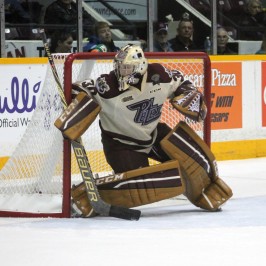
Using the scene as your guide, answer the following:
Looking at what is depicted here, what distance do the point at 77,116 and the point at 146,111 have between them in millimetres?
412

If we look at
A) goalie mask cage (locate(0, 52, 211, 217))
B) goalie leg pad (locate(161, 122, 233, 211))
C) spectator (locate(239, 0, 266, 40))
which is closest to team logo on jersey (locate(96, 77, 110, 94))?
goalie mask cage (locate(0, 52, 211, 217))

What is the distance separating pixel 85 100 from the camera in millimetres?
5125

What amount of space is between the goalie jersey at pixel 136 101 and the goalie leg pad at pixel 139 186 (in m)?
0.22

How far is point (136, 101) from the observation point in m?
5.27

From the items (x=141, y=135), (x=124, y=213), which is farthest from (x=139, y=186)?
(x=141, y=135)

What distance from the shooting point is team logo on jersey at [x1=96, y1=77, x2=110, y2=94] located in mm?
5207

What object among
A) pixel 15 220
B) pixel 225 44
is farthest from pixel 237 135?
pixel 15 220

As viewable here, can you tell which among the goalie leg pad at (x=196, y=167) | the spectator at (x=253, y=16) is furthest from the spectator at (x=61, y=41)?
the goalie leg pad at (x=196, y=167)

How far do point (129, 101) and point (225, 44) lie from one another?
3932mm

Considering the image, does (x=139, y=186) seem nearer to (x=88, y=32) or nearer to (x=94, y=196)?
(x=94, y=196)

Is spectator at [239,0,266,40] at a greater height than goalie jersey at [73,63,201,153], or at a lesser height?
greater

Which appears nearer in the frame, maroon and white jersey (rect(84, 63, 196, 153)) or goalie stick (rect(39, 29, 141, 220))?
goalie stick (rect(39, 29, 141, 220))

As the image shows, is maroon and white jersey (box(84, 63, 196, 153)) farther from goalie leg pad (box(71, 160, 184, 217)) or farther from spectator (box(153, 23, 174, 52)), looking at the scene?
spectator (box(153, 23, 174, 52))

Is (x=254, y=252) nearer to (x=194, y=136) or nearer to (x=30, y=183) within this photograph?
(x=194, y=136)
